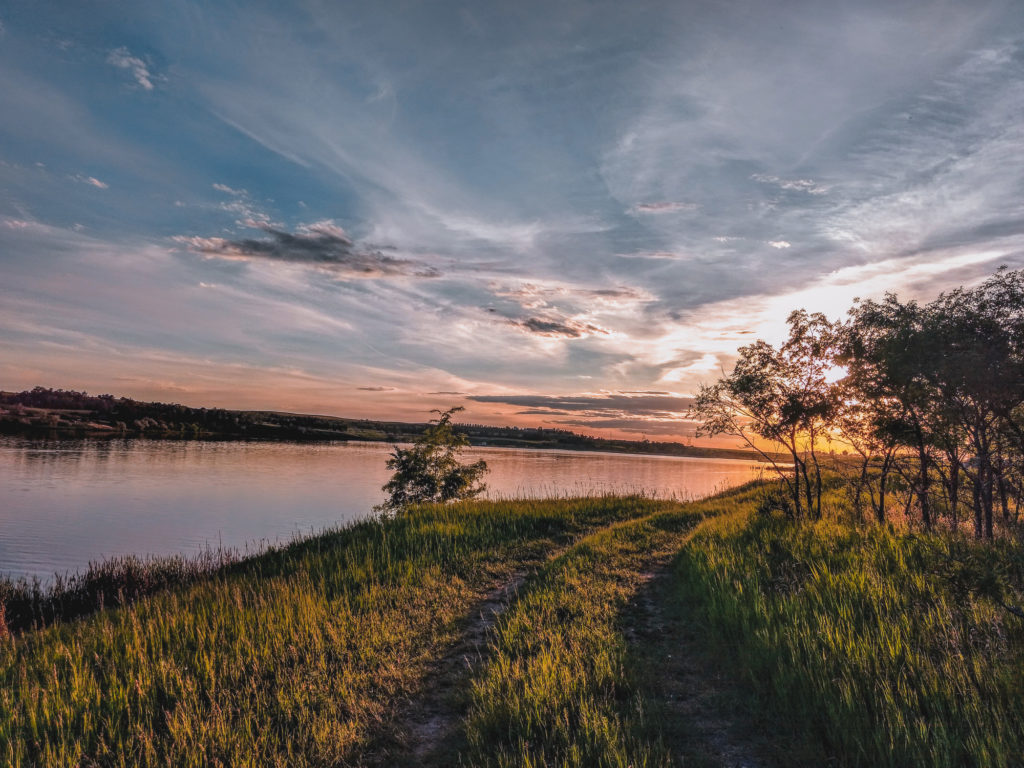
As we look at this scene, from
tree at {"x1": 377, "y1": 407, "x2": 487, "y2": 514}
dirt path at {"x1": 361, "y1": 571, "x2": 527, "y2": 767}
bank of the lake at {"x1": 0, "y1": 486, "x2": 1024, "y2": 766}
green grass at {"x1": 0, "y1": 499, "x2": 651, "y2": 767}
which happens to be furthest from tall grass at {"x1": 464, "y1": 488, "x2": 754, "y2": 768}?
tree at {"x1": 377, "y1": 407, "x2": 487, "y2": 514}

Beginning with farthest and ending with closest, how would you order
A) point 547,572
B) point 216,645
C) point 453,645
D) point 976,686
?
1. point 547,572
2. point 453,645
3. point 216,645
4. point 976,686

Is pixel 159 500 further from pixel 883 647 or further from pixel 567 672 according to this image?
pixel 883 647

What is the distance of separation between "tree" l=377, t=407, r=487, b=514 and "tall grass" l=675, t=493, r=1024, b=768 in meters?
15.1

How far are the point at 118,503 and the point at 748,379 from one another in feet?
110

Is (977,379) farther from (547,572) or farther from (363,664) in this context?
(363,664)

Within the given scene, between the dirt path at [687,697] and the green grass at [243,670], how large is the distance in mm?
2903

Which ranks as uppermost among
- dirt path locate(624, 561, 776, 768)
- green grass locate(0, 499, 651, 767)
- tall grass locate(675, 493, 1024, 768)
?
tall grass locate(675, 493, 1024, 768)

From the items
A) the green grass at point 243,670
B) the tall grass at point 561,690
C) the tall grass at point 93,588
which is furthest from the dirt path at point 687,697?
the tall grass at point 93,588

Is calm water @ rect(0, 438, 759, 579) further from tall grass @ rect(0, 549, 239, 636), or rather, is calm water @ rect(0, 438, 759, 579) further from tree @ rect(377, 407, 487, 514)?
tree @ rect(377, 407, 487, 514)

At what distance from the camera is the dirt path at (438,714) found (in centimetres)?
467

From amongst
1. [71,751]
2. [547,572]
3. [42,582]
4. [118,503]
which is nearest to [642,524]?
[547,572]

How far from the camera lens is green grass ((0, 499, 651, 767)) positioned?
15.4ft

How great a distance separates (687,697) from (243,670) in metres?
5.25

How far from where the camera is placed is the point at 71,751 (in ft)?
15.7
